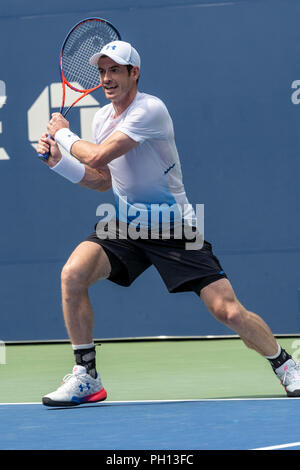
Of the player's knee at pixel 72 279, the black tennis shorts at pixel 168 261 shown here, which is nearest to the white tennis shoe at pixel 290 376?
the black tennis shorts at pixel 168 261

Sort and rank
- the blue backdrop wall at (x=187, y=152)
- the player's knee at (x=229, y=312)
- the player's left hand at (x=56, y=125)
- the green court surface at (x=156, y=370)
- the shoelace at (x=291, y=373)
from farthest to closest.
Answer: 1. the blue backdrop wall at (x=187, y=152)
2. the green court surface at (x=156, y=370)
3. the player's left hand at (x=56, y=125)
4. the shoelace at (x=291, y=373)
5. the player's knee at (x=229, y=312)

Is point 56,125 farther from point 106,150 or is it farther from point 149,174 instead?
point 149,174

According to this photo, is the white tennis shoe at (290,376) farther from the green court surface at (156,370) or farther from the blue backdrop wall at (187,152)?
the blue backdrop wall at (187,152)

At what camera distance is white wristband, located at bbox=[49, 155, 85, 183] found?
521cm

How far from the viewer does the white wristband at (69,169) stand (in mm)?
5207

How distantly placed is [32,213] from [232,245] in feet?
5.20

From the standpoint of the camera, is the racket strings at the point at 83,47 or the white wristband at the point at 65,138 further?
the racket strings at the point at 83,47

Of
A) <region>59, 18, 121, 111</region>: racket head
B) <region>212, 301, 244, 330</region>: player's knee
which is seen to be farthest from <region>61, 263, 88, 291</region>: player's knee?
<region>59, 18, 121, 111</region>: racket head

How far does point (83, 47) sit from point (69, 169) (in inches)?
44.8

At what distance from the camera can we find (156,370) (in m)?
6.62

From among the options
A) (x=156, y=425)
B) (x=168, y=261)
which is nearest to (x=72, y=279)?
Answer: (x=168, y=261)

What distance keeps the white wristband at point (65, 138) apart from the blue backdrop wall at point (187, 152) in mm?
2922

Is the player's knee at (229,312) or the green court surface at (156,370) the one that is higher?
the player's knee at (229,312)

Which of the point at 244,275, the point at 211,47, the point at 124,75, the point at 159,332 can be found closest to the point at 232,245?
the point at 244,275
